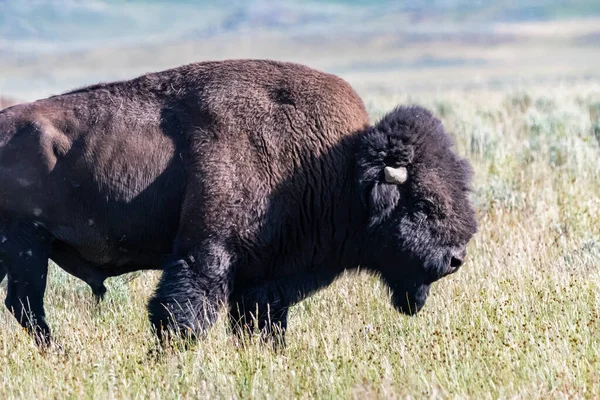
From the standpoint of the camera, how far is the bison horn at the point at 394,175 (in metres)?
5.73

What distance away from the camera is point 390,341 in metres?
5.78

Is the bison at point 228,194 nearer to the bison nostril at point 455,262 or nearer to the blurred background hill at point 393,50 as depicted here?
the bison nostril at point 455,262

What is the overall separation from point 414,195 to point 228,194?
1128mm

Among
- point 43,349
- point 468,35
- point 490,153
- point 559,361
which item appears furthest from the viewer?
point 468,35

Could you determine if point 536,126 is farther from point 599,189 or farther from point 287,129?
point 287,129

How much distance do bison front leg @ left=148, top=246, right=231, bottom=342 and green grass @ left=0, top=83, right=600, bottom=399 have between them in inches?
5.8

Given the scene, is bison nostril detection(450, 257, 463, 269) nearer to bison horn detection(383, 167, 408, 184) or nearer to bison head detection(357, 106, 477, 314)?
bison head detection(357, 106, 477, 314)

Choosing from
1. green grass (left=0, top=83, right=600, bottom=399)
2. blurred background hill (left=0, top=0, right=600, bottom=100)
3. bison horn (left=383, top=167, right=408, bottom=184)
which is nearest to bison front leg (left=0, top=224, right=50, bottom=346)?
green grass (left=0, top=83, right=600, bottom=399)

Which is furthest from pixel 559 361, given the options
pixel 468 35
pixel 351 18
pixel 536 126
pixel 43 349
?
pixel 351 18

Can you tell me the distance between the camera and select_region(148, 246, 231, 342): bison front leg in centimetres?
558

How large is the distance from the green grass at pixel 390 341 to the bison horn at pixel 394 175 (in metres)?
0.90

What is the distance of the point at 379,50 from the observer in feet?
410

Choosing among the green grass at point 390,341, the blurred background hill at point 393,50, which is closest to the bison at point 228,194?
the green grass at point 390,341

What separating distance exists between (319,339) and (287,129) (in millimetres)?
1295
